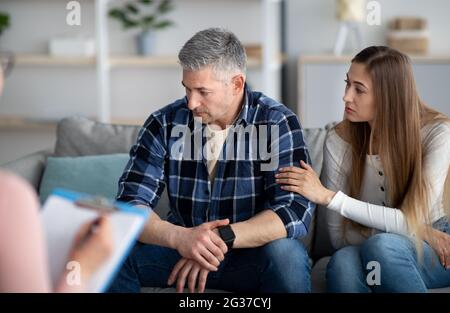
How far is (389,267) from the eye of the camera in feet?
4.83

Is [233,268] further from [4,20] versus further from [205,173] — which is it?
[4,20]

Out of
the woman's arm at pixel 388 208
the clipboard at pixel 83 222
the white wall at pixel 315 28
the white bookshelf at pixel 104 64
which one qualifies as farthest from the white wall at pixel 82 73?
the clipboard at pixel 83 222

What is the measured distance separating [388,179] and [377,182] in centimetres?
3

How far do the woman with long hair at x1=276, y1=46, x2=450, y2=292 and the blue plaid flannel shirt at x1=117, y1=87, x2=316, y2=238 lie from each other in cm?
6

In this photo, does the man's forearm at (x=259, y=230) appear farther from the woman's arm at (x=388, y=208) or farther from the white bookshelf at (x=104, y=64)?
the white bookshelf at (x=104, y=64)

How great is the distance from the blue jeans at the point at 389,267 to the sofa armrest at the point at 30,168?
887mm

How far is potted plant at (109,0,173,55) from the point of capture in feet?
11.7

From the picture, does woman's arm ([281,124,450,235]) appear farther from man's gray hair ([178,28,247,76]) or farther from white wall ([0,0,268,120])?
white wall ([0,0,268,120])

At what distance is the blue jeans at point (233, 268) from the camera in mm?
1492

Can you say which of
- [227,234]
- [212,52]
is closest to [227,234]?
[227,234]

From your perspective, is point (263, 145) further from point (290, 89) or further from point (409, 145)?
point (290, 89)

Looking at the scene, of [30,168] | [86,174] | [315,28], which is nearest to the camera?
[86,174]
